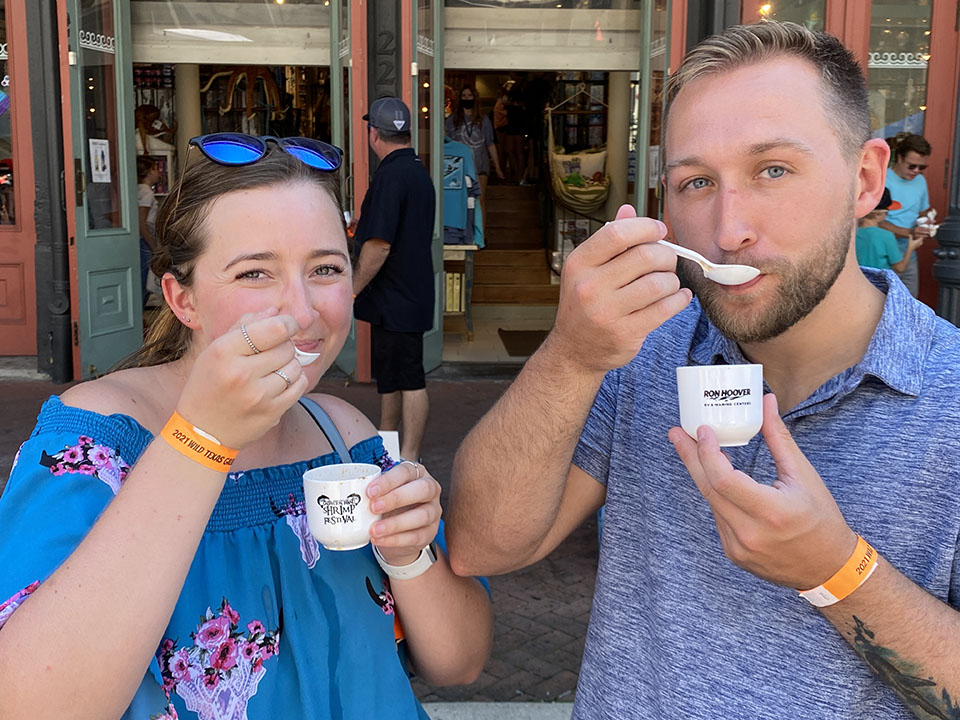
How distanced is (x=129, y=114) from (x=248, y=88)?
3.65m

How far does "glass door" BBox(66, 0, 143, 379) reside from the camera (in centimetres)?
732

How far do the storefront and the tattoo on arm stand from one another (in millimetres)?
6577

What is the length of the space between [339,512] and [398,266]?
4.15 meters

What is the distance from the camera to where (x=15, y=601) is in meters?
1.28

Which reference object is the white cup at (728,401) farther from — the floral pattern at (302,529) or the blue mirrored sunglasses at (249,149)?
the blue mirrored sunglasses at (249,149)

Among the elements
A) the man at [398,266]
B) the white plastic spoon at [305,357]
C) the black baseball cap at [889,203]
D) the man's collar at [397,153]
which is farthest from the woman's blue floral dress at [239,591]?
the black baseball cap at [889,203]

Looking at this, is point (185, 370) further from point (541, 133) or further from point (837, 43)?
point (541, 133)

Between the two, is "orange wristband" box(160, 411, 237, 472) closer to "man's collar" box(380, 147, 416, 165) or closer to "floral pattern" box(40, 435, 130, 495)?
"floral pattern" box(40, 435, 130, 495)

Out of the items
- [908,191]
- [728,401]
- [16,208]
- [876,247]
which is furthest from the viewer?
[16,208]

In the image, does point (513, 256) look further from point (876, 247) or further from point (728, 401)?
point (728, 401)

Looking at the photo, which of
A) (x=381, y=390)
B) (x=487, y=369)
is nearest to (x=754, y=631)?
(x=381, y=390)

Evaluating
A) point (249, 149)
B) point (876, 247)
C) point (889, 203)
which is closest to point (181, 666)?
point (249, 149)

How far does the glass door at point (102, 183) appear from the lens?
24.0ft

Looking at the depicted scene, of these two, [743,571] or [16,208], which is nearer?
[743,571]
